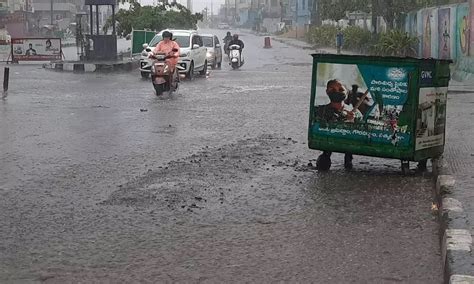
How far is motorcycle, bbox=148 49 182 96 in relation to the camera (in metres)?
17.3

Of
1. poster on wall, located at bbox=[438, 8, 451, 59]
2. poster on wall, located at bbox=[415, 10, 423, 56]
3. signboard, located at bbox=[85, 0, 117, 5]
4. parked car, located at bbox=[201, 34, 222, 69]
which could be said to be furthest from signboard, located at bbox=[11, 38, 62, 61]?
poster on wall, located at bbox=[438, 8, 451, 59]

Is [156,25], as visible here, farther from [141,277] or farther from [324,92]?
[141,277]

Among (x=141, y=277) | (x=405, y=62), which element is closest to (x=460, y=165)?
(x=405, y=62)

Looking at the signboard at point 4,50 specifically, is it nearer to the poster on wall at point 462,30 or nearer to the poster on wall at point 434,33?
the poster on wall at point 434,33

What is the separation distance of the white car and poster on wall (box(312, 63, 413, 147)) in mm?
14728

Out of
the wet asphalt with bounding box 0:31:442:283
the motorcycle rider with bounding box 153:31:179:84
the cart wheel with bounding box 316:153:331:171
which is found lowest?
the wet asphalt with bounding box 0:31:442:283

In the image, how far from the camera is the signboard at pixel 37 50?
32.0m

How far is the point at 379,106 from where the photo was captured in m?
7.99

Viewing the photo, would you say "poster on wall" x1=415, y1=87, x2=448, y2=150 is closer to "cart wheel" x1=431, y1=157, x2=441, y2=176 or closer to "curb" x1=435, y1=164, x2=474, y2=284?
"cart wheel" x1=431, y1=157, x2=441, y2=176

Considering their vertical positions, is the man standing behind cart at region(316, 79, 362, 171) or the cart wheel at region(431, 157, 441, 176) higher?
the man standing behind cart at region(316, 79, 362, 171)

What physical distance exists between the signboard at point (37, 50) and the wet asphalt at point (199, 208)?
20427 mm

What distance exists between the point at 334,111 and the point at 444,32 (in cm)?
1877

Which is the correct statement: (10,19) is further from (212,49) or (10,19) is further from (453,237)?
(453,237)

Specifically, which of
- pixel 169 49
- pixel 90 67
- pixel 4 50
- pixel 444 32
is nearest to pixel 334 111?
pixel 169 49
